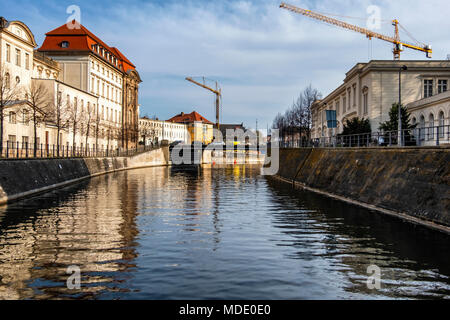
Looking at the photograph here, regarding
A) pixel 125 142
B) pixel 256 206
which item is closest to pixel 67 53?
pixel 125 142

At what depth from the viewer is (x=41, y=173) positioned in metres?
29.4

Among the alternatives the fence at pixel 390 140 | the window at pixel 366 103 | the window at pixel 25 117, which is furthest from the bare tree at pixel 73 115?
the window at pixel 366 103

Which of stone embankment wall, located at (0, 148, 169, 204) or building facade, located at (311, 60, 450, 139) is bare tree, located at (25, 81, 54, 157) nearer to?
stone embankment wall, located at (0, 148, 169, 204)

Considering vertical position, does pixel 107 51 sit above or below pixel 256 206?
above

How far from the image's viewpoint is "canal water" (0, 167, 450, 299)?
345 inches

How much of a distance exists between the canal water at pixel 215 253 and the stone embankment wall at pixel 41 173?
3.04 meters

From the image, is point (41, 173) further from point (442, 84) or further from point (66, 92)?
point (442, 84)

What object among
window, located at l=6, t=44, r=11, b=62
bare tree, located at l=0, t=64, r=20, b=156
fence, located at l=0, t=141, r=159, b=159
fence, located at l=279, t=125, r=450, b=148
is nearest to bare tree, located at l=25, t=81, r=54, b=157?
bare tree, located at l=0, t=64, r=20, b=156

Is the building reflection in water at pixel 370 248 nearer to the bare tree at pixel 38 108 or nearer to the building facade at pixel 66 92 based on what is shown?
the building facade at pixel 66 92

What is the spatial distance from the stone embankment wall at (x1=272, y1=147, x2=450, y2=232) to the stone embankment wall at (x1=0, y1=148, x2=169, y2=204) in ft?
56.5

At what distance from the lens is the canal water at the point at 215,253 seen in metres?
8.77

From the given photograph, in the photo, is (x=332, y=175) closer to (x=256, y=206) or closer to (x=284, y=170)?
(x=256, y=206)
